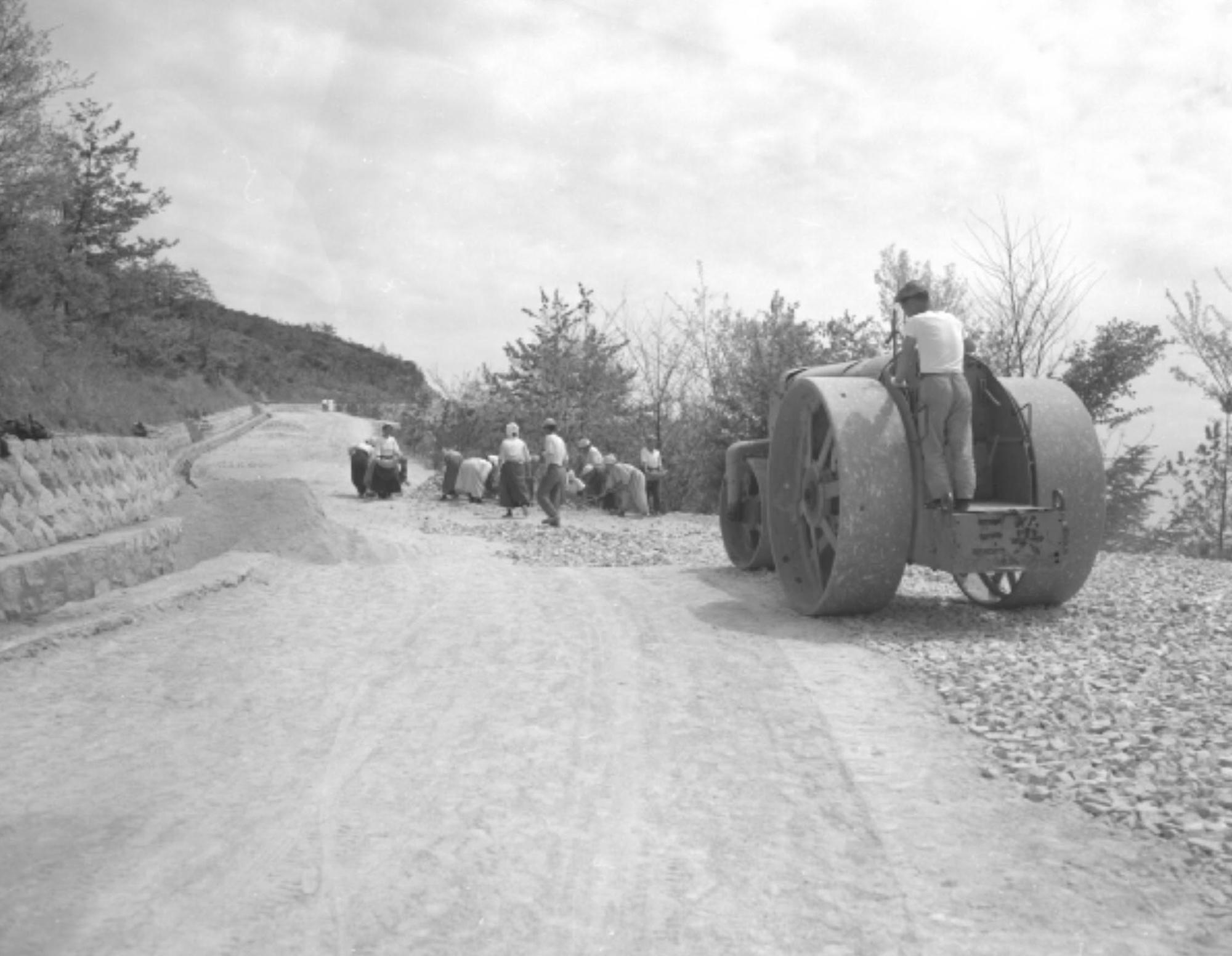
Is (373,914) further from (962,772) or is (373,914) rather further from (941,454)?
(941,454)

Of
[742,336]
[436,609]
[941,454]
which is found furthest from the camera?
[742,336]

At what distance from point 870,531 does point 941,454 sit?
24.6 inches

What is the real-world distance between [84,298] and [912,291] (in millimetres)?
35201

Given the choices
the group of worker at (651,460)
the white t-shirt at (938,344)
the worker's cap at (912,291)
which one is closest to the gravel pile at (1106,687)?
the group of worker at (651,460)

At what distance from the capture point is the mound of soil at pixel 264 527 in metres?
9.90

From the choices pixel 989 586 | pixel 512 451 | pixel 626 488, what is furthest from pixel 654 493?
pixel 989 586

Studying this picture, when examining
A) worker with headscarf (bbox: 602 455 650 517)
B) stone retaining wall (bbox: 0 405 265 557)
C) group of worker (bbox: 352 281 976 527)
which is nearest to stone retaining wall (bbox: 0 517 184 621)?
stone retaining wall (bbox: 0 405 265 557)

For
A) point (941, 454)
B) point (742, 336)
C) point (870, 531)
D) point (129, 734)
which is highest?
point (742, 336)

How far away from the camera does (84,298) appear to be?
117 feet

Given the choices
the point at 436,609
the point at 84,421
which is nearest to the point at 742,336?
the point at 84,421

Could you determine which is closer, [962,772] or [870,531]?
[962,772]

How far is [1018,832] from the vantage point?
11.3 feet

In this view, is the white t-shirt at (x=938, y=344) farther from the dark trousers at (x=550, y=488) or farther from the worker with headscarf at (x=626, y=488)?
the worker with headscarf at (x=626, y=488)

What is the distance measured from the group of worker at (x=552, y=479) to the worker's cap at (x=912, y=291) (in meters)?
9.53
